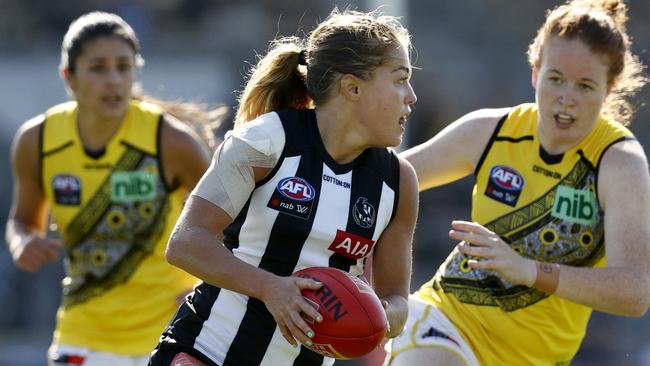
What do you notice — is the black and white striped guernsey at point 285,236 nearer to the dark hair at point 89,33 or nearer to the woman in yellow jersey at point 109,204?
the woman in yellow jersey at point 109,204

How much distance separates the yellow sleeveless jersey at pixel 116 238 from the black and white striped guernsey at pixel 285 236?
205 centimetres

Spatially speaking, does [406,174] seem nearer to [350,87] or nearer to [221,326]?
[350,87]

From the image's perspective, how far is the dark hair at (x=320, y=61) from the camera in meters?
3.77

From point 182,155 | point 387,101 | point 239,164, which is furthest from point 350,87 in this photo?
point 182,155

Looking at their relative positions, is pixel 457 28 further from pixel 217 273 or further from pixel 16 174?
pixel 217 273

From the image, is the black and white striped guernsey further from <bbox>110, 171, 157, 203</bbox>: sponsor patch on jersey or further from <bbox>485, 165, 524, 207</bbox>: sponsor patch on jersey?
<bbox>110, 171, 157, 203</bbox>: sponsor patch on jersey

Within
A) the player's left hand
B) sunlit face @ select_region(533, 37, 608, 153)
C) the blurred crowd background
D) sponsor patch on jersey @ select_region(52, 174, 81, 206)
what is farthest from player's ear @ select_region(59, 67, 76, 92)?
the blurred crowd background

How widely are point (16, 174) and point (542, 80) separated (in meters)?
2.94

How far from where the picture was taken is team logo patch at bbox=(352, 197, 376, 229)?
3756 millimetres

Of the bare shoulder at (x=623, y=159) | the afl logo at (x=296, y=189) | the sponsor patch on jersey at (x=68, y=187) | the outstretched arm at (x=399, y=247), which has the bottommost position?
the sponsor patch on jersey at (x=68, y=187)

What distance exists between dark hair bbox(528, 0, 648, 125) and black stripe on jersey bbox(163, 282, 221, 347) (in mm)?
1696

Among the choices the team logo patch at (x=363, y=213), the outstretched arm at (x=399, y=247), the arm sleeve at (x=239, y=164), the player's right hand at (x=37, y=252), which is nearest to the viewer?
the arm sleeve at (x=239, y=164)

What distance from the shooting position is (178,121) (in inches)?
235

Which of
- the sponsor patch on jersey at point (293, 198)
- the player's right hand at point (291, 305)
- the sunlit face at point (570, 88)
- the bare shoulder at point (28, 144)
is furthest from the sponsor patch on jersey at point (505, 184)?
the bare shoulder at point (28, 144)
